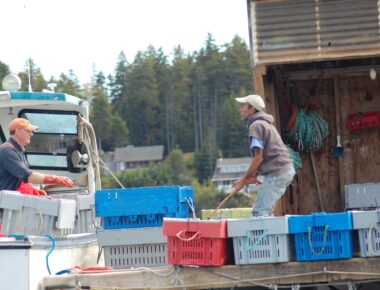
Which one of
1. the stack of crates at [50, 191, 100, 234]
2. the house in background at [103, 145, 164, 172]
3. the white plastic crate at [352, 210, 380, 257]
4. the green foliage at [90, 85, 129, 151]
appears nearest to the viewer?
the white plastic crate at [352, 210, 380, 257]

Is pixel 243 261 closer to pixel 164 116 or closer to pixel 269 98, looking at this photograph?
pixel 269 98

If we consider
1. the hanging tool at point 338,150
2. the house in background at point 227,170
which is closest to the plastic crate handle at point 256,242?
the hanging tool at point 338,150

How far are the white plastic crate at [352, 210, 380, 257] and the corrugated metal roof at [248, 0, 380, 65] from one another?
3273 millimetres

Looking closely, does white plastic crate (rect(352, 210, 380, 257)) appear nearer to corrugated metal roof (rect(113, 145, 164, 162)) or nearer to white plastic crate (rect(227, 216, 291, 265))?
white plastic crate (rect(227, 216, 291, 265))

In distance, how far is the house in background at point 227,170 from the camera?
122m

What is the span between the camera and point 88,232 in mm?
11883

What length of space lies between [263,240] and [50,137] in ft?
21.8

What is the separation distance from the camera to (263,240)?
873 cm

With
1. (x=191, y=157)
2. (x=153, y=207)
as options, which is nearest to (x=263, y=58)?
(x=153, y=207)

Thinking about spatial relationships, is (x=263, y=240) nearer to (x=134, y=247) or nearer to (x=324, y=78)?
(x=134, y=247)

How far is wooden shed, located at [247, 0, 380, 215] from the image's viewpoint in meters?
11.5

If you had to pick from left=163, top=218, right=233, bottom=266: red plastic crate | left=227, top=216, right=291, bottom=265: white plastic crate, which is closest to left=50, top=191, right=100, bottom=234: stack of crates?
left=163, top=218, right=233, bottom=266: red plastic crate

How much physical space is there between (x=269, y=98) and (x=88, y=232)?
292 centimetres

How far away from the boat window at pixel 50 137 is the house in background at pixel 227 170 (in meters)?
105
